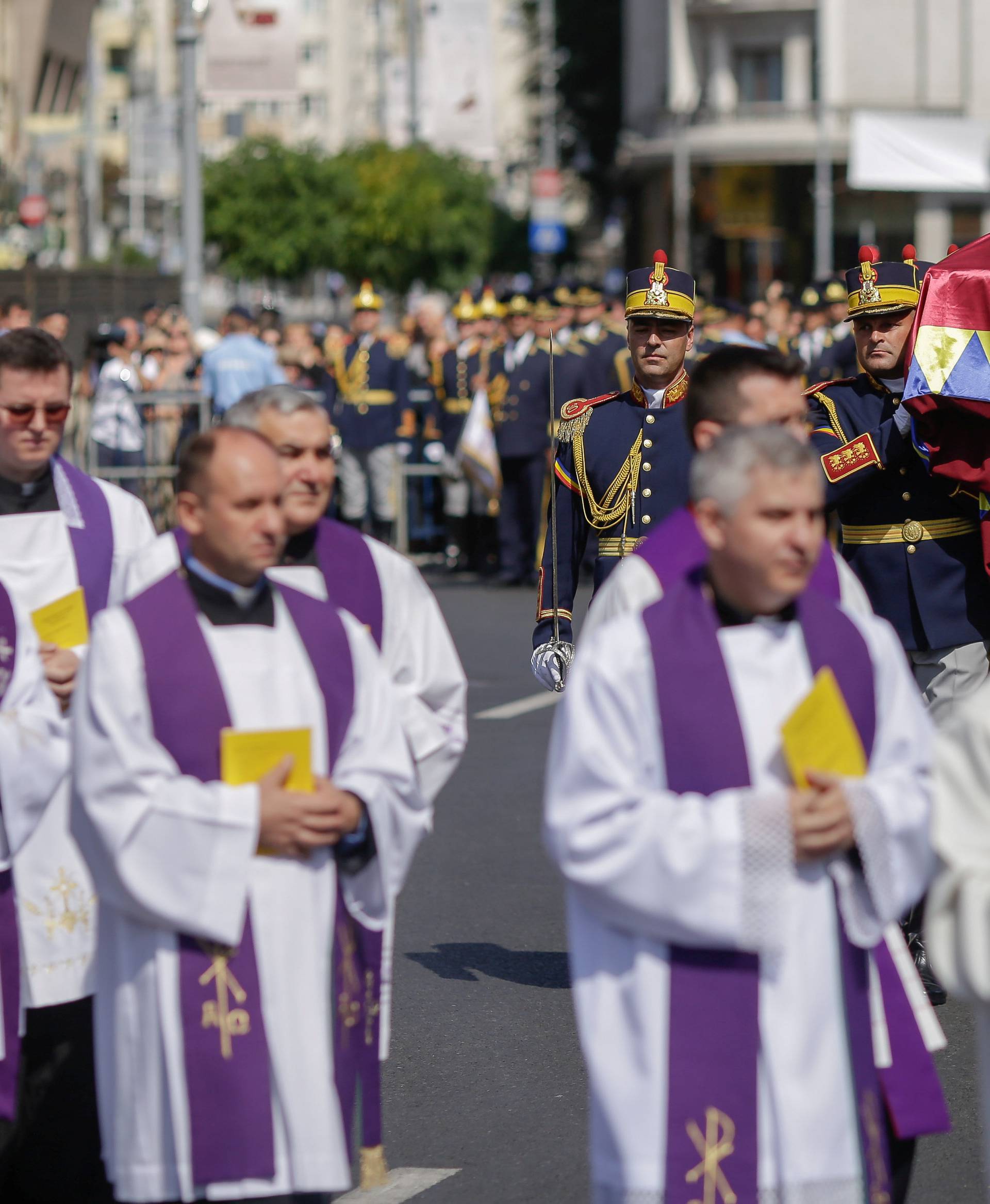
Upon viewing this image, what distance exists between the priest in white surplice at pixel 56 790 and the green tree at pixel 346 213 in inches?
1956

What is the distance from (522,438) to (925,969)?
1119 centimetres

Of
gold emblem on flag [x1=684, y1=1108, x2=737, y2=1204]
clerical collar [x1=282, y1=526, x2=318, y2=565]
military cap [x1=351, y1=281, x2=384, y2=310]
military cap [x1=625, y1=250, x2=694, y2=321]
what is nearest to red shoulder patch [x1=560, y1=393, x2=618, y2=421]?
military cap [x1=625, y1=250, x2=694, y2=321]

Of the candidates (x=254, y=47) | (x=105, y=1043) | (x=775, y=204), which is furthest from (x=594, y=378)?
(x=775, y=204)

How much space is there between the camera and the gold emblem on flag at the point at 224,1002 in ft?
12.7

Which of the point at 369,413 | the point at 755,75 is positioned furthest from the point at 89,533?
the point at 755,75

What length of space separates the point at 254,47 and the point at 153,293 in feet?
45.6

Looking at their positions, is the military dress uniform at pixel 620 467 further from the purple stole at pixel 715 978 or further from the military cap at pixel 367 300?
the military cap at pixel 367 300

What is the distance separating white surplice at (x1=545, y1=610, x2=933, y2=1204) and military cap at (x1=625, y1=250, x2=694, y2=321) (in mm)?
2798

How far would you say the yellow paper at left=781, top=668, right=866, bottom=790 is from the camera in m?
3.65

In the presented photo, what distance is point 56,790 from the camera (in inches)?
181

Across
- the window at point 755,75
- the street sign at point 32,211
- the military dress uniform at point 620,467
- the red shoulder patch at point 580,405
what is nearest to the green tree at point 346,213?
the window at point 755,75

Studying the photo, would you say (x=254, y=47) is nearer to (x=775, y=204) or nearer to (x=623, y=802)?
(x=623, y=802)

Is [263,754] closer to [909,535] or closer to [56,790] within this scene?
[56,790]

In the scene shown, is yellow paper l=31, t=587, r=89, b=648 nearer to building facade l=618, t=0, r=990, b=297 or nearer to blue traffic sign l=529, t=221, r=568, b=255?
blue traffic sign l=529, t=221, r=568, b=255
